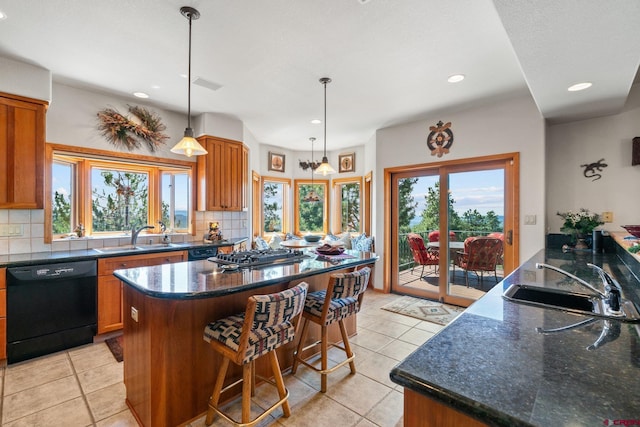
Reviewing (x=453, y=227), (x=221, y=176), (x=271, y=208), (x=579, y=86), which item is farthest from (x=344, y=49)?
(x=271, y=208)

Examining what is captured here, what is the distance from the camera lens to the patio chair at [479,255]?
151 inches

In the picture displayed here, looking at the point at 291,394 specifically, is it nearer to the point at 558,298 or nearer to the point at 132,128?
the point at 558,298

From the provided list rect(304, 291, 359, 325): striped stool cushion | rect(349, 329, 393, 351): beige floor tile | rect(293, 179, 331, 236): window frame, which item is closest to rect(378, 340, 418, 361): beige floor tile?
rect(349, 329, 393, 351): beige floor tile

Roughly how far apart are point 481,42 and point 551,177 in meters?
2.14

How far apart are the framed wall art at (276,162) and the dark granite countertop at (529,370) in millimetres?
5318

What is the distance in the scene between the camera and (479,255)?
398cm

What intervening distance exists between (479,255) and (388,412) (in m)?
2.75

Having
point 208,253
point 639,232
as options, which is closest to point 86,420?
point 208,253

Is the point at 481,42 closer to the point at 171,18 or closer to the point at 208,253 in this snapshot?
the point at 171,18

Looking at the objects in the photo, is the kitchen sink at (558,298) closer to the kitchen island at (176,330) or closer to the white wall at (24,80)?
the kitchen island at (176,330)

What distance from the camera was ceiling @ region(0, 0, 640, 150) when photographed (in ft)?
6.01

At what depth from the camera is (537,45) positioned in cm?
184

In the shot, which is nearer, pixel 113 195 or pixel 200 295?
pixel 200 295

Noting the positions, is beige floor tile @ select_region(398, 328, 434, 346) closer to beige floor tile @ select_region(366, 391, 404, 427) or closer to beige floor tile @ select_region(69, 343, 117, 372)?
beige floor tile @ select_region(366, 391, 404, 427)
